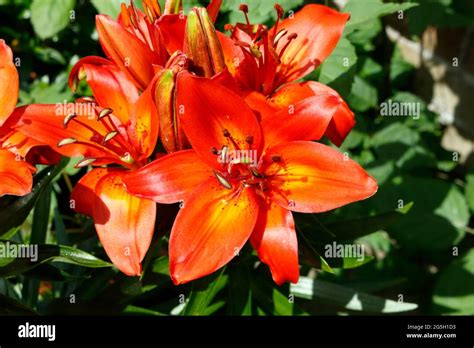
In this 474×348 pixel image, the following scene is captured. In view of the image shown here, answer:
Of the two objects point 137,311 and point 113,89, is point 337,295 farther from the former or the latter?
point 113,89

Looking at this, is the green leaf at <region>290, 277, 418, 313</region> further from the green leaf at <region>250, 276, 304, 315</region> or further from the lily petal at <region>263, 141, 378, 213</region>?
the lily petal at <region>263, 141, 378, 213</region>

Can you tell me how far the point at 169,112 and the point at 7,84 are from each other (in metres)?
0.25

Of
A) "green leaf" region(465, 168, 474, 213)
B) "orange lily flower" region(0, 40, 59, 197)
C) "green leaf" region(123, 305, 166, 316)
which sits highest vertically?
"orange lily flower" region(0, 40, 59, 197)

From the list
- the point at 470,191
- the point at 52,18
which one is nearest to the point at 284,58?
the point at 52,18

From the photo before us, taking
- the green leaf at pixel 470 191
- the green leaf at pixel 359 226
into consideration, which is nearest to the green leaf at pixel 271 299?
the green leaf at pixel 359 226

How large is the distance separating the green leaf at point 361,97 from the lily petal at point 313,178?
109cm

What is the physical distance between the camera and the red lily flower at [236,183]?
84cm

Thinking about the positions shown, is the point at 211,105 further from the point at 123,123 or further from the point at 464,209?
the point at 464,209

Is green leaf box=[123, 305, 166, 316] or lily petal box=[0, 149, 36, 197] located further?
green leaf box=[123, 305, 166, 316]

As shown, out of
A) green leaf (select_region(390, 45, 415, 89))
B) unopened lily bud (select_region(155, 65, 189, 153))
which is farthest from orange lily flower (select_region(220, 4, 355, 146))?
green leaf (select_region(390, 45, 415, 89))

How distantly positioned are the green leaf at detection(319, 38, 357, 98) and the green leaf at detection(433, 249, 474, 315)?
68cm

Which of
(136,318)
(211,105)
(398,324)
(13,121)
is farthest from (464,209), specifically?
(13,121)

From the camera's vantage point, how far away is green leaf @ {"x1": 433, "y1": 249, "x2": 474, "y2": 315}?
1.64 metres

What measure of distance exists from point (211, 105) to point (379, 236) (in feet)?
4.10
